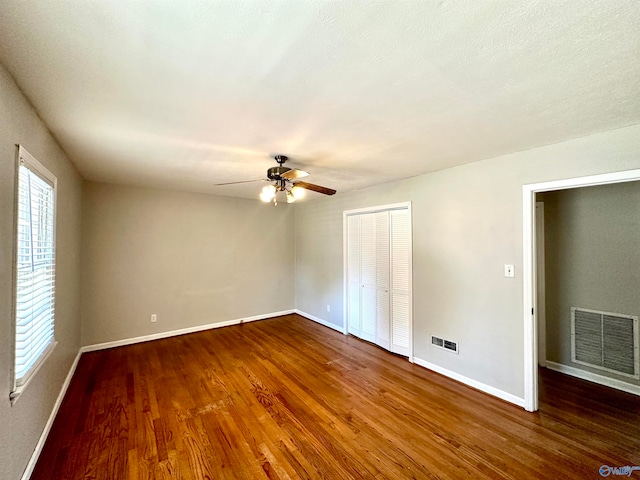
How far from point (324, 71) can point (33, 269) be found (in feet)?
7.72

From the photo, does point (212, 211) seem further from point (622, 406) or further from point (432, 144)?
point (622, 406)

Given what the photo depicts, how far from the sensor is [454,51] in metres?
1.22

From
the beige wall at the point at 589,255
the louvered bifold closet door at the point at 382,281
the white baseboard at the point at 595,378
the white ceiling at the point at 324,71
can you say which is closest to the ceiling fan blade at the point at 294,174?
the white ceiling at the point at 324,71

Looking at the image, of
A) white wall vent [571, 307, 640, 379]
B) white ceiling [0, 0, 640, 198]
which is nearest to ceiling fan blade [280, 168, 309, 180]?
white ceiling [0, 0, 640, 198]

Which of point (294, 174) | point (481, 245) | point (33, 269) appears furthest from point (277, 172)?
point (481, 245)

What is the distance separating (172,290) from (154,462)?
9.92 feet

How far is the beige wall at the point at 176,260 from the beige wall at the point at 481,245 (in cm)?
285

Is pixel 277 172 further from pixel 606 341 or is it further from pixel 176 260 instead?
pixel 606 341

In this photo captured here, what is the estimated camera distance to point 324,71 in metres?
1.36

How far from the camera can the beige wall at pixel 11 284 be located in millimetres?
1416

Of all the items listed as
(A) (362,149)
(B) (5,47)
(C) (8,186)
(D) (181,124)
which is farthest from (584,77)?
(C) (8,186)

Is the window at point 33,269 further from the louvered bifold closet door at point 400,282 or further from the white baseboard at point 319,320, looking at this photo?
the white baseboard at point 319,320

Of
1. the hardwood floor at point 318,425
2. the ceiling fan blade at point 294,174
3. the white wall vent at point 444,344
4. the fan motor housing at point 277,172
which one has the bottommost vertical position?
the hardwood floor at point 318,425

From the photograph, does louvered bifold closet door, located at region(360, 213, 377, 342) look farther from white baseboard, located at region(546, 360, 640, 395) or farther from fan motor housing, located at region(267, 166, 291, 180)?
white baseboard, located at region(546, 360, 640, 395)
